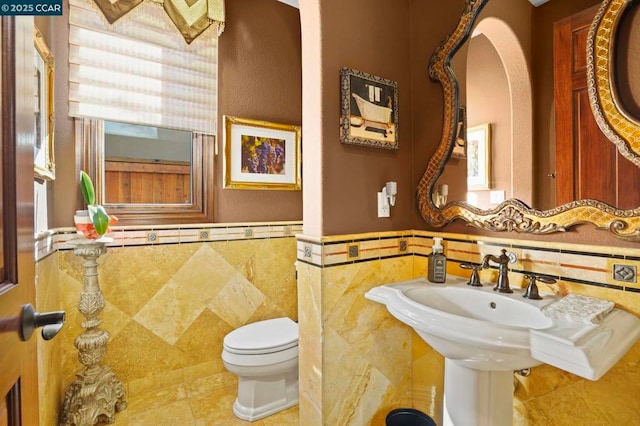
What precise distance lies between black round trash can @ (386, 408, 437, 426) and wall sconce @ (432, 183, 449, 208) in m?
1.00

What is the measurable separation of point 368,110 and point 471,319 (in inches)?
39.2

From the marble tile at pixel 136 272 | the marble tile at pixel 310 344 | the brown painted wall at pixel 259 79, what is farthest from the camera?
the brown painted wall at pixel 259 79

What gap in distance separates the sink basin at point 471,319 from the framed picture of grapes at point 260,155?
137 centimetres

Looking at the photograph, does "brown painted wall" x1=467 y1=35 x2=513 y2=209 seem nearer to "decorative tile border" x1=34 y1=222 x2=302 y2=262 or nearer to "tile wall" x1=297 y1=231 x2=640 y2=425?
"tile wall" x1=297 y1=231 x2=640 y2=425

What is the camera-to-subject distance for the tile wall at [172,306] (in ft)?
6.07

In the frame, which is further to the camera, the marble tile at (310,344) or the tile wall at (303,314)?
the marble tile at (310,344)

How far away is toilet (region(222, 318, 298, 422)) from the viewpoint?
5.73ft

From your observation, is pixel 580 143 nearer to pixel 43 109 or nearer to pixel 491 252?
pixel 491 252

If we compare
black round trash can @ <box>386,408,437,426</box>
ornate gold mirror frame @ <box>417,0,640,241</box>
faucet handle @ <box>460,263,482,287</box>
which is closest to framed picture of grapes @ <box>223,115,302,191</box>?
ornate gold mirror frame @ <box>417,0,640,241</box>

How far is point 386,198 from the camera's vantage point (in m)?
1.57

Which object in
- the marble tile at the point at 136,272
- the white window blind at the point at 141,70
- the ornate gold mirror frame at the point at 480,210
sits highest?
the white window blind at the point at 141,70

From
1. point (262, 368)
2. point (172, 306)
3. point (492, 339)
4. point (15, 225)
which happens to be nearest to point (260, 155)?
point (172, 306)

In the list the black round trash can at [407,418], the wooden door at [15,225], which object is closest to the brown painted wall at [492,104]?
the black round trash can at [407,418]

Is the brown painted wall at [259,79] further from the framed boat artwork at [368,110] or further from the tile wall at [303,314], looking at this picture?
the framed boat artwork at [368,110]
